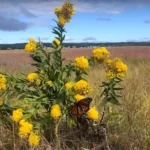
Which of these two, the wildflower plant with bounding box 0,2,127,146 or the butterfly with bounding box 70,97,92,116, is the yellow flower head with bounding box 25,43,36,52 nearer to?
the wildflower plant with bounding box 0,2,127,146

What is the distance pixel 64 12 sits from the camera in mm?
4316

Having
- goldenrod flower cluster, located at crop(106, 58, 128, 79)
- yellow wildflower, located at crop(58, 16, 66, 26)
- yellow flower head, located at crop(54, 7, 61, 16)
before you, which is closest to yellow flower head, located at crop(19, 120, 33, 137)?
goldenrod flower cluster, located at crop(106, 58, 128, 79)

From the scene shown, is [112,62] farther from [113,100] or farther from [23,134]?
[23,134]

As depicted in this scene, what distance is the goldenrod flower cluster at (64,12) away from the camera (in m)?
4.27

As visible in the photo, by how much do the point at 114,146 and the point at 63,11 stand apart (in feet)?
4.91

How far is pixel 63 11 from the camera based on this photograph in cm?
432

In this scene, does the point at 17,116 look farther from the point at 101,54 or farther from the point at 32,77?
the point at 101,54

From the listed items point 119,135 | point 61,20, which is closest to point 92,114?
point 119,135

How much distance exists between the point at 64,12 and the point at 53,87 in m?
0.84

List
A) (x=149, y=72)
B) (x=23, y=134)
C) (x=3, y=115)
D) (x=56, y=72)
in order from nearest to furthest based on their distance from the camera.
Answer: (x=23, y=134) < (x=56, y=72) < (x=3, y=115) < (x=149, y=72)

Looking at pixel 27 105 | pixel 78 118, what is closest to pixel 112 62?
pixel 78 118

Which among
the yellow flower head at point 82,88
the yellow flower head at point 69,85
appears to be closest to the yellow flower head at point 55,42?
the yellow flower head at point 69,85

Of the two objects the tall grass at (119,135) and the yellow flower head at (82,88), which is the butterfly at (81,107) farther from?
the tall grass at (119,135)

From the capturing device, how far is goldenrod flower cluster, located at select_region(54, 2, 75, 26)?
4.27 meters
